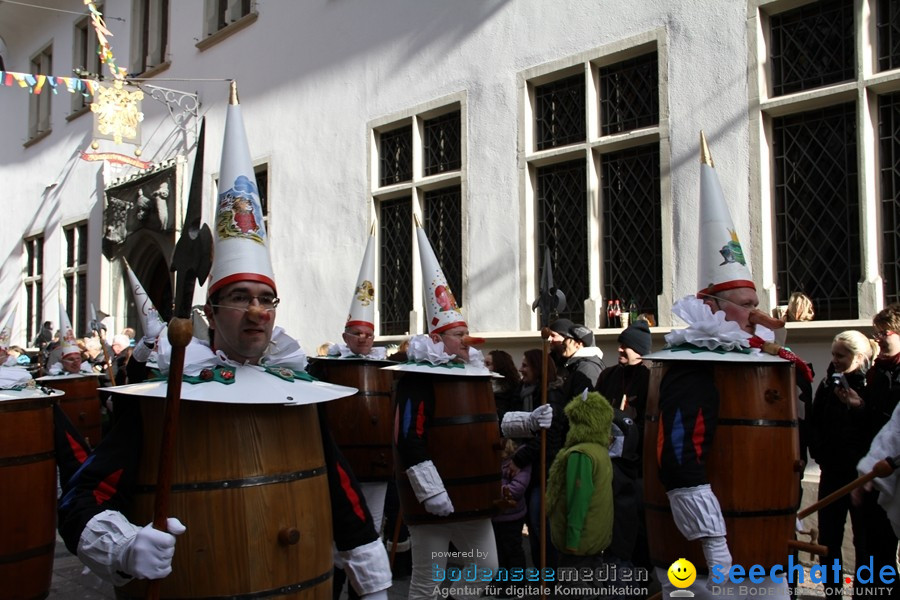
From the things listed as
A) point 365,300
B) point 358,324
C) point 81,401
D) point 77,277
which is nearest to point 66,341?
point 81,401

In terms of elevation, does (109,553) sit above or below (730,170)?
below

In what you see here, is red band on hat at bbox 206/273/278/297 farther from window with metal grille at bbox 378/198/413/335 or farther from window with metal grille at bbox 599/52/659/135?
window with metal grille at bbox 378/198/413/335

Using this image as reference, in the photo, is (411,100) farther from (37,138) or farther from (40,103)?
(40,103)

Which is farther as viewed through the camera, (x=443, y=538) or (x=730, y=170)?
(x=730, y=170)

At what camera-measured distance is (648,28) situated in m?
8.05

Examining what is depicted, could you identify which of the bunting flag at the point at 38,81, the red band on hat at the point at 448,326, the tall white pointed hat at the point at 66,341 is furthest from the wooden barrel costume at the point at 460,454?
the bunting flag at the point at 38,81

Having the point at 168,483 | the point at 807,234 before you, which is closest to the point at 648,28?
the point at 807,234

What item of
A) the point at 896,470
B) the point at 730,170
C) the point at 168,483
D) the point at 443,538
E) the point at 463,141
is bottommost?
the point at 443,538

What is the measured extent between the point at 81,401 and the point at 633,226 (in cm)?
564

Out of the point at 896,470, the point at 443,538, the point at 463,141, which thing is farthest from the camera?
the point at 463,141

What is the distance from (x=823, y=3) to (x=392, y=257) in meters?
5.93

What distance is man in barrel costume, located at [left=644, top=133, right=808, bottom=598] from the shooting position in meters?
3.14

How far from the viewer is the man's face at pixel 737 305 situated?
12.1 feet

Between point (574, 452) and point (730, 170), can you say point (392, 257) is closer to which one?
point (730, 170)
